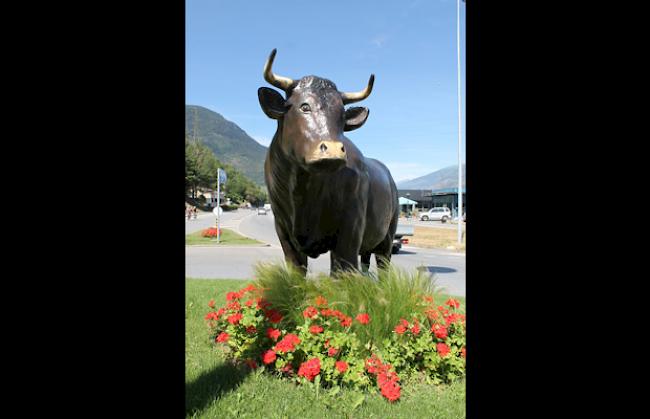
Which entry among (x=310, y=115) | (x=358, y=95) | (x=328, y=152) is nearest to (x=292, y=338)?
(x=328, y=152)

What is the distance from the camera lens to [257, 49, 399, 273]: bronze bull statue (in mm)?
2361

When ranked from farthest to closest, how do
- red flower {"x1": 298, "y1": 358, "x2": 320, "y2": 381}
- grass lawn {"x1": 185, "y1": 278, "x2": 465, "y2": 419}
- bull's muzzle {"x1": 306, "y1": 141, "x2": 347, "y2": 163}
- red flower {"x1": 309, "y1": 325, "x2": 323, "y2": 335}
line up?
red flower {"x1": 309, "y1": 325, "x2": 323, "y2": 335}, red flower {"x1": 298, "y1": 358, "x2": 320, "y2": 381}, grass lawn {"x1": 185, "y1": 278, "x2": 465, "y2": 419}, bull's muzzle {"x1": 306, "y1": 141, "x2": 347, "y2": 163}

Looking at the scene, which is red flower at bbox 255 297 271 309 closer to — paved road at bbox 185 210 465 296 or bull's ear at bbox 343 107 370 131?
bull's ear at bbox 343 107 370 131

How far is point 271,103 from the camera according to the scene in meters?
2.62

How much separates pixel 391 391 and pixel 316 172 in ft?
5.10

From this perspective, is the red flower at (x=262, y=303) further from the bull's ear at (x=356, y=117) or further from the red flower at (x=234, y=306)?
the bull's ear at (x=356, y=117)

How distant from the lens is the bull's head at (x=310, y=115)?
7.20 feet

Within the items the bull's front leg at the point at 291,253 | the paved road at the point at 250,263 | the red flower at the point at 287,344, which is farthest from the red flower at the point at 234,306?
the paved road at the point at 250,263

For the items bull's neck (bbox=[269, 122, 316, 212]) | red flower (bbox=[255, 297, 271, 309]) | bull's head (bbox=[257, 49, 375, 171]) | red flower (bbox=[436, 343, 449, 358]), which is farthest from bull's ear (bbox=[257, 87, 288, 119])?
red flower (bbox=[436, 343, 449, 358])

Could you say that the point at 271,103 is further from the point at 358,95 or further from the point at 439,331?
the point at 439,331
